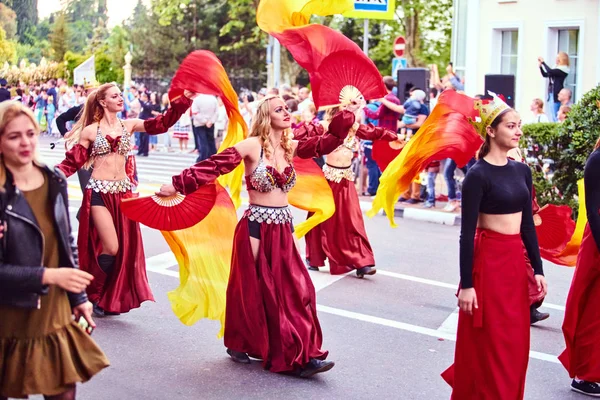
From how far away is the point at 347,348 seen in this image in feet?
23.7

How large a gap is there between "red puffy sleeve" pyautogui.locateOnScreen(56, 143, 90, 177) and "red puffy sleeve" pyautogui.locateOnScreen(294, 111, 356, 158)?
2.02 meters

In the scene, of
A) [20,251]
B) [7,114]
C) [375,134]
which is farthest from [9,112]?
[375,134]

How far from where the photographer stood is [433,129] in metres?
7.61

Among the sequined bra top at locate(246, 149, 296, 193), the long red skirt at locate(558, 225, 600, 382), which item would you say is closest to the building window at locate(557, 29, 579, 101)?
the long red skirt at locate(558, 225, 600, 382)

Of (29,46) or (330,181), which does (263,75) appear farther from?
(330,181)

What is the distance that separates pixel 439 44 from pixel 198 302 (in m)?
35.2

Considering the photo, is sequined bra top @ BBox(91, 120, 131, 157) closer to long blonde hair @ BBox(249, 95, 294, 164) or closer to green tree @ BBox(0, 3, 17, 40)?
long blonde hair @ BBox(249, 95, 294, 164)

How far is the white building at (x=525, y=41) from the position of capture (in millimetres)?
22250

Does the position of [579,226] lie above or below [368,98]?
below

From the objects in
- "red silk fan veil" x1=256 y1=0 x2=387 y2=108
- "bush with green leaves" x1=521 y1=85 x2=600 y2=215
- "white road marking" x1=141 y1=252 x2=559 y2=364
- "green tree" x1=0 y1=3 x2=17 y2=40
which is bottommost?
"white road marking" x1=141 y1=252 x2=559 y2=364

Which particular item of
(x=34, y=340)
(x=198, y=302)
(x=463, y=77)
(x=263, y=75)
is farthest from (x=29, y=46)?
(x=263, y=75)

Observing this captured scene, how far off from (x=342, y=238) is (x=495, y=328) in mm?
4703

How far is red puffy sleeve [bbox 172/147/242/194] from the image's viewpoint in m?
6.30

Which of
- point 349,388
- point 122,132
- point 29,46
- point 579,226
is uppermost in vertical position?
point 29,46
